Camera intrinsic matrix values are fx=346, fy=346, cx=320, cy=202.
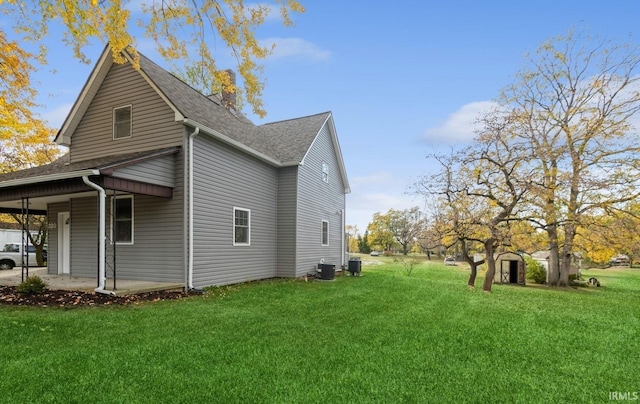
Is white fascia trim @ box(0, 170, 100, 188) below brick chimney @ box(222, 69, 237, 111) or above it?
below

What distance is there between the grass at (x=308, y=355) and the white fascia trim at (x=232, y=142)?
15.8ft

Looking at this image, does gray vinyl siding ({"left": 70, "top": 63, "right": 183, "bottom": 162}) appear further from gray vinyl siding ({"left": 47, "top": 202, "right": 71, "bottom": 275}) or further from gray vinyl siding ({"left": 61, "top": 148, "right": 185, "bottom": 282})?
gray vinyl siding ({"left": 47, "top": 202, "right": 71, "bottom": 275})

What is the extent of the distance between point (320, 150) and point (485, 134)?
710cm

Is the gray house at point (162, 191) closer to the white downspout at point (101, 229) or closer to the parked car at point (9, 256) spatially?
the white downspout at point (101, 229)

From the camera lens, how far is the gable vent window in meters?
10.7

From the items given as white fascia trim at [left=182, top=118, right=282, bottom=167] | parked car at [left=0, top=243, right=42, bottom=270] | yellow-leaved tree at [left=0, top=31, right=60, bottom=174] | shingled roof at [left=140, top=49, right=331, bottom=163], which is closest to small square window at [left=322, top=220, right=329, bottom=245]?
shingled roof at [left=140, top=49, right=331, bottom=163]

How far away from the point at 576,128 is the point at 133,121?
63.4ft

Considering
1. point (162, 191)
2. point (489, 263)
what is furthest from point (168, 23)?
point (489, 263)

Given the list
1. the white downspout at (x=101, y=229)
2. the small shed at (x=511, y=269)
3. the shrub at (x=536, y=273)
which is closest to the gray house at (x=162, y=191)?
the white downspout at (x=101, y=229)

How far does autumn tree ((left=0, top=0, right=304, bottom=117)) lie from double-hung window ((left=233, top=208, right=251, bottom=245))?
215 inches

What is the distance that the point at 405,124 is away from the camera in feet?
56.6

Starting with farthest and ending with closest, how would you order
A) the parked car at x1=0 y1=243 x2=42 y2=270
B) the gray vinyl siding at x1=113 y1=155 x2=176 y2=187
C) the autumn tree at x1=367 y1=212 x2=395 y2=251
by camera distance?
the autumn tree at x1=367 y1=212 x2=395 y2=251 < the parked car at x1=0 y1=243 x2=42 y2=270 < the gray vinyl siding at x1=113 y1=155 x2=176 y2=187

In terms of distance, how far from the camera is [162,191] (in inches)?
370

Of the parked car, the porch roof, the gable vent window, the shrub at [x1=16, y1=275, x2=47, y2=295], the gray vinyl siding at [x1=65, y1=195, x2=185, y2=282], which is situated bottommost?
the parked car
